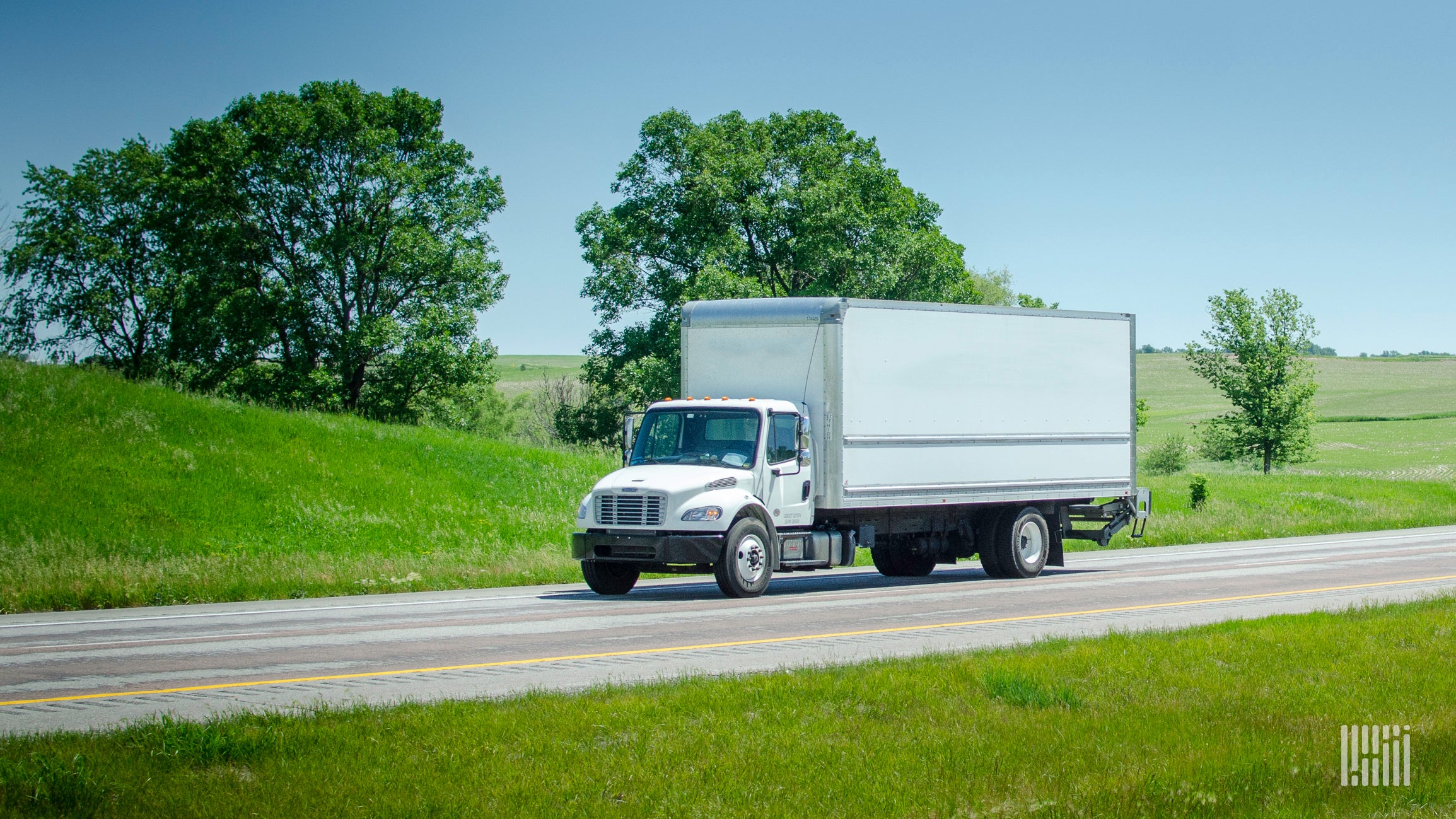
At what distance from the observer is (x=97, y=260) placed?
5403 centimetres

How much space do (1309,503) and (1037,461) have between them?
2785cm

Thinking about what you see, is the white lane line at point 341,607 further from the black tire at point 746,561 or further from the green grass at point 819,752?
the green grass at point 819,752

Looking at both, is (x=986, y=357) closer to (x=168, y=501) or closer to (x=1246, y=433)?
(x=168, y=501)

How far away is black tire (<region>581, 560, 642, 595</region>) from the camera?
17703mm

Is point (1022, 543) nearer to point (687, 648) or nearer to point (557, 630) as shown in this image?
point (557, 630)

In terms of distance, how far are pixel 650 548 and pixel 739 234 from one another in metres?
36.1

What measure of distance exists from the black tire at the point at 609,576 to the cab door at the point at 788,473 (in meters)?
2.00

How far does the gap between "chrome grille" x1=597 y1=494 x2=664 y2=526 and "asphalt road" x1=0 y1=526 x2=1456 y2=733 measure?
3.19 ft

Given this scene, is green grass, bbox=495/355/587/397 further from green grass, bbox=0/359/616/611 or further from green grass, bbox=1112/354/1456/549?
green grass, bbox=0/359/616/611

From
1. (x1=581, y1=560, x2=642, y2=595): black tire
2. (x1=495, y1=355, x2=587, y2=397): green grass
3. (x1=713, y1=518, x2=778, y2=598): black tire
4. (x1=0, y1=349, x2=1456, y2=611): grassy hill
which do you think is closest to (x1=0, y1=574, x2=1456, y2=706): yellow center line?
(x1=713, y1=518, x2=778, y2=598): black tire

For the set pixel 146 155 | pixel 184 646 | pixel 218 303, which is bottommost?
pixel 184 646

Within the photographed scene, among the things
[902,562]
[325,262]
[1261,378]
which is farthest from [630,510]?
[1261,378]

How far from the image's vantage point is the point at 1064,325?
20.8 m

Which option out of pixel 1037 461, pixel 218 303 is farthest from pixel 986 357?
pixel 218 303
